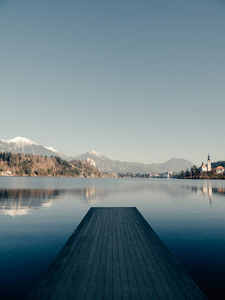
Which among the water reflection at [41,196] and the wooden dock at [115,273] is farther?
the water reflection at [41,196]

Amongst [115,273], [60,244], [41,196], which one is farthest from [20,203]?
[115,273]

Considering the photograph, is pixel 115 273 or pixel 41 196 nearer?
pixel 115 273

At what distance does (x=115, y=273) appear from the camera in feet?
30.9

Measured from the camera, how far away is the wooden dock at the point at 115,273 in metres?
7.79

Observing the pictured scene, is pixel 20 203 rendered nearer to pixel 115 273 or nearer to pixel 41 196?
pixel 41 196

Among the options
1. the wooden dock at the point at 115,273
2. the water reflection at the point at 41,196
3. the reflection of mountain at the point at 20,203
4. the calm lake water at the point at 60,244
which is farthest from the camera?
the water reflection at the point at 41,196

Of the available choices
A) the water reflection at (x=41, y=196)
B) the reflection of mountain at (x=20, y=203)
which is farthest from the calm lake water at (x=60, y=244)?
the water reflection at (x=41, y=196)

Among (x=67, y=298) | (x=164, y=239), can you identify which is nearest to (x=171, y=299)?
(x=67, y=298)

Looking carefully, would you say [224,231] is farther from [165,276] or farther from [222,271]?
[165,276]

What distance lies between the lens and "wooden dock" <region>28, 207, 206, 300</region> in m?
7.79

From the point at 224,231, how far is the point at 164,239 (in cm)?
871

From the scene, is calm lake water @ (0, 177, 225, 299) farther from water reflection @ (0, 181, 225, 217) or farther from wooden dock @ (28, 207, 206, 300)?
water reflection @ (0, 181, 225, 217)

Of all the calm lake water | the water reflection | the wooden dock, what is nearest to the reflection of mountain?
the water reflection

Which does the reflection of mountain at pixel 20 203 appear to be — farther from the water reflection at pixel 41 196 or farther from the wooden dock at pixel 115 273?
the wooden dock at pixel 115 273
